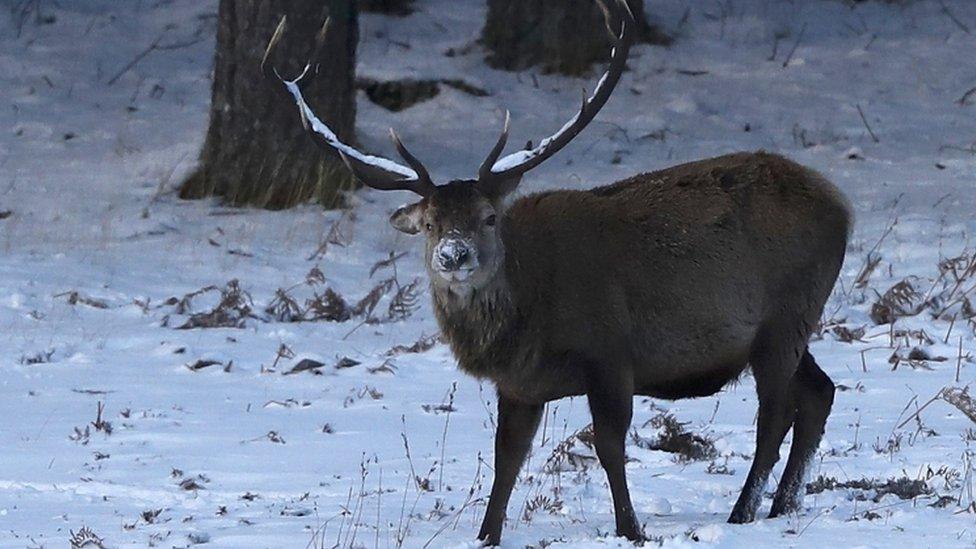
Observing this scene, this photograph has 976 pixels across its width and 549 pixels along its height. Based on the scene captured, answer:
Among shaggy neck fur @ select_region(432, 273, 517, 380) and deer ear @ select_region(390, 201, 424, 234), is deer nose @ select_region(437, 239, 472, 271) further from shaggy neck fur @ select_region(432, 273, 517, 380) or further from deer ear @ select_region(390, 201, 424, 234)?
deer ear @ select_region(390, 201, 424, 234)

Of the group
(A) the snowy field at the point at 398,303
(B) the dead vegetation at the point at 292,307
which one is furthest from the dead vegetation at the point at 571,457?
(B) the dead vegetation at the point at 292,307

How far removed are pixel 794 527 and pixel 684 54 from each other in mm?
11768

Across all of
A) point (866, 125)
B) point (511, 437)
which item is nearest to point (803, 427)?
point (511, 437)

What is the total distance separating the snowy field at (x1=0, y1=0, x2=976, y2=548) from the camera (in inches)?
274

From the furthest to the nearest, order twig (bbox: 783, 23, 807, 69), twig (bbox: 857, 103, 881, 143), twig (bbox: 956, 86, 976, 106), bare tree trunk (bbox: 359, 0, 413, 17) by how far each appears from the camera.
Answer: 1. bare tree trunk (bbox: 359, 0, 413, 17)
2. twig (bbox: 783, 23, 807, 69)
3. twig (bbox: 956, 86, 976, 106)
4. twig (bbox: 857, 103, 881, 143)

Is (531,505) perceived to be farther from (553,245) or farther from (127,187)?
(127,187)

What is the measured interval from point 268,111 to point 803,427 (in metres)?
7.47

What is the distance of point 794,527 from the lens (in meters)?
6.33

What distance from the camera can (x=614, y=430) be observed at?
21.1 ft

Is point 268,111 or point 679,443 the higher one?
point 268,111

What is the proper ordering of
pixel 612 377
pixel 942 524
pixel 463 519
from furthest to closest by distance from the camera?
pixel 463 519 → pixel 612 377 → pixel 942 524

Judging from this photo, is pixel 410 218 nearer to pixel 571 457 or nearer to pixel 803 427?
pixel 571 457

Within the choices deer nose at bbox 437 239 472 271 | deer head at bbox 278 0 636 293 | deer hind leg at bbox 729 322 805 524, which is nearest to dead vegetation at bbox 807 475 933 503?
deer hind leg at bbox 729 322 805 524

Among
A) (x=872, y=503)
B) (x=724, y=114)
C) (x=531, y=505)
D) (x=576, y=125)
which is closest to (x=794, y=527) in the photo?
(x=872, y=503)
